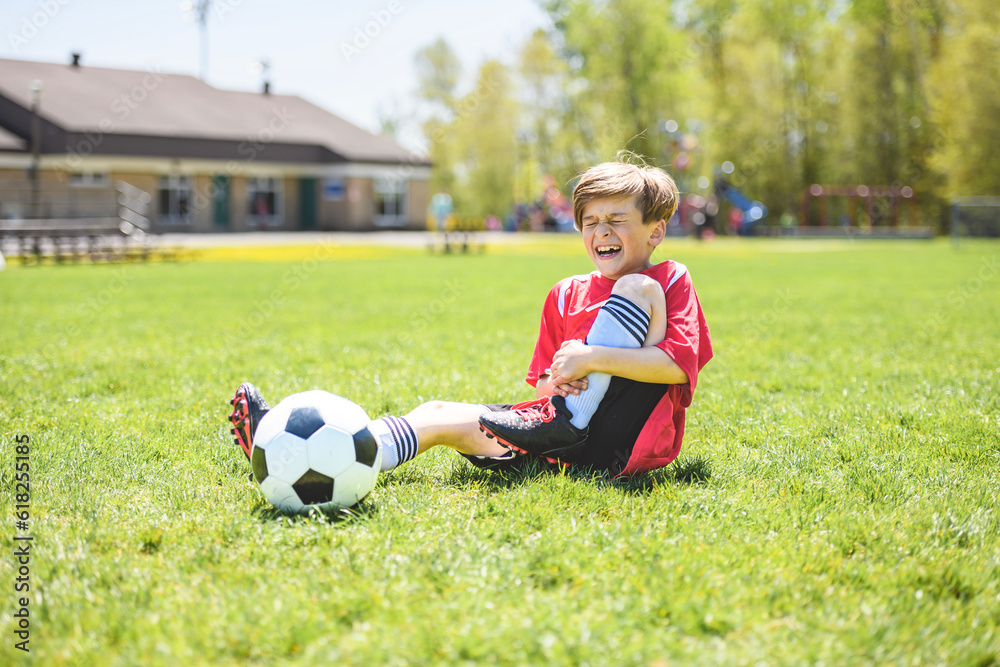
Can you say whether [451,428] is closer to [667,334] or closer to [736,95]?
[667,334]

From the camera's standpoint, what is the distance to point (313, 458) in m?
3.06

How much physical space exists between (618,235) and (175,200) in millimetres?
38253

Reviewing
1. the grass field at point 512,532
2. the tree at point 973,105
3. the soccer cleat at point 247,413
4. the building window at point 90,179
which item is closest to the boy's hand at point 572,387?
the grass field at point 512,532

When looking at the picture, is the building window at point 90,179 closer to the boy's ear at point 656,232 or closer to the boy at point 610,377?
the boy at point 610,377

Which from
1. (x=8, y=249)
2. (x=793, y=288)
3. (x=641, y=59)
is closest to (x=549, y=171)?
(x=641, y=59)

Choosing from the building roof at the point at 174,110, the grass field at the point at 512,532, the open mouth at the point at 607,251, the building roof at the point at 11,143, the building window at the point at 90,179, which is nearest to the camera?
the grass field at the point at 512,532

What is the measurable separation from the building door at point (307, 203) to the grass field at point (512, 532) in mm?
36434

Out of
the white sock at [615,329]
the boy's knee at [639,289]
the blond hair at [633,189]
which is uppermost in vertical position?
the blond hair at [633,189]

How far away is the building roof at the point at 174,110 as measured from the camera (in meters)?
35.0

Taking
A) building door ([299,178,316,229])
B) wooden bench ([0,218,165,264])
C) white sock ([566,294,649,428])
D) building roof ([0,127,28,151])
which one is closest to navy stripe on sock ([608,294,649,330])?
white sock ([566,294,649,428])

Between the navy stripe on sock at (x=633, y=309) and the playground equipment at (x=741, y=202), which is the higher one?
the playground equipment at (x=741, y=202)

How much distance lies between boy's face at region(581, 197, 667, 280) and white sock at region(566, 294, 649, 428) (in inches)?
9.0

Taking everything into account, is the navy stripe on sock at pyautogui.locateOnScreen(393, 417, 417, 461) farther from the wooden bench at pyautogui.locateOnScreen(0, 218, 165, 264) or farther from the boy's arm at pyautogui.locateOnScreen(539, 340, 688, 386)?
the wooden bench at pyautogui.locateOnScreen(0, 218, 165, 264)

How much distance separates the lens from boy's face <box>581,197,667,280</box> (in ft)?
11.3
